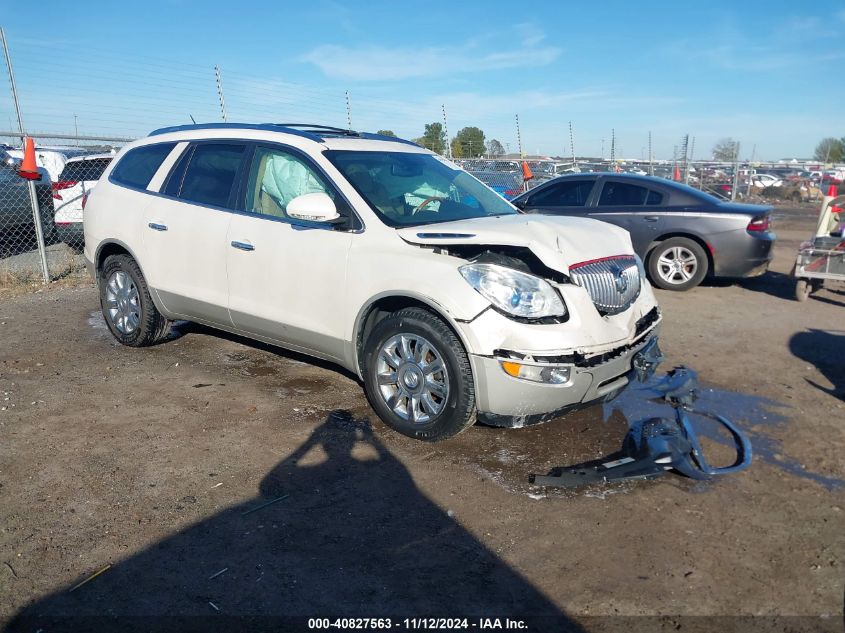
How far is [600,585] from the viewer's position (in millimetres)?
2846

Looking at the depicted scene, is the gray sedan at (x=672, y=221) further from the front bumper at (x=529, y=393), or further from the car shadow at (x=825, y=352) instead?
the front bumper at (x=529, y=393)

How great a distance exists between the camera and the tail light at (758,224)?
28.2 ft

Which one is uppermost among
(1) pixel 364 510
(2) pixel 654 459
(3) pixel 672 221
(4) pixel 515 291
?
(4) pixel 515 291

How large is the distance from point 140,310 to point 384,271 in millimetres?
2802

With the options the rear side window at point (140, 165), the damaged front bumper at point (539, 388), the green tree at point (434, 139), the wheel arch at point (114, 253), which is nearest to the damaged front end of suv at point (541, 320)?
the damaged front bumper at point (539, 388)

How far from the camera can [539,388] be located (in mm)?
3779

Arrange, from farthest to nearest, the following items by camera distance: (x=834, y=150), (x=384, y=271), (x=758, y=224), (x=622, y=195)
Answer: (x=834, y=150) < (x=622, y=195) < (x=758, y=224) < (x=384, y=271)

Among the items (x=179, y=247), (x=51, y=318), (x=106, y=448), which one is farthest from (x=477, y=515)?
(x=51, y=318)

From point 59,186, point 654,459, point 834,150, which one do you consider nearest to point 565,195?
point 654,459

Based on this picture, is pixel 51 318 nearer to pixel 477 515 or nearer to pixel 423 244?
pixel 423 244

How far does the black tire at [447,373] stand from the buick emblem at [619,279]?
1117mm

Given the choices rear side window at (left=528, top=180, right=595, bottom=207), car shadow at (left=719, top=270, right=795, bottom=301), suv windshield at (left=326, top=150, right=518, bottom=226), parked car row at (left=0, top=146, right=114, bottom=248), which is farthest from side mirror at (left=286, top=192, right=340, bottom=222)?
parked car row at (left=0, top=146, right=114, bottom=248)

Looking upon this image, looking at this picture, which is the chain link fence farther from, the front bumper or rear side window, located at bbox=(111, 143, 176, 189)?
the front bumper

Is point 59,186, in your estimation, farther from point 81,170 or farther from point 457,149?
point 457,149
